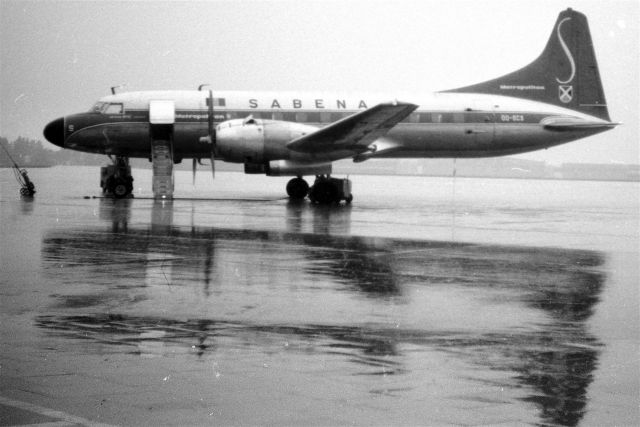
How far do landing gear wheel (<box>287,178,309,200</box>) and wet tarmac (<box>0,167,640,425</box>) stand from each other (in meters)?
16.6

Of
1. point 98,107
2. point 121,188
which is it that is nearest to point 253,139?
point 121,188

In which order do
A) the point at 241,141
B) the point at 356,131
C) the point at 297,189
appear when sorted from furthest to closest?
the point at 297,189, the point at 356,131, the point at 241,141

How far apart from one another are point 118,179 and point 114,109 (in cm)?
263

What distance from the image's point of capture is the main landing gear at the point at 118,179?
1359 inches

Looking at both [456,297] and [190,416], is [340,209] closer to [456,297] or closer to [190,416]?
[456,297]

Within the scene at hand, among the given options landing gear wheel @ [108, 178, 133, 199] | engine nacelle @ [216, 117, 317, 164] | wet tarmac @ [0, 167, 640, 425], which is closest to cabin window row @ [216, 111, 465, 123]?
engine nacelle @ [216, 117, 317, 164]

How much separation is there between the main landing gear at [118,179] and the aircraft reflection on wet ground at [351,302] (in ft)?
55.8

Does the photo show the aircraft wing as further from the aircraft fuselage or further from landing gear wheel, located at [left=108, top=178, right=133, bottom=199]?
landing gear wheel, located at [left=108, top=178, right=133, bottom=199]

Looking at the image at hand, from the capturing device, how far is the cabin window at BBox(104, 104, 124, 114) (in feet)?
111

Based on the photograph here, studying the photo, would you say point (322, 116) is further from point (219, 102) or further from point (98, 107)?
point (98, 107)

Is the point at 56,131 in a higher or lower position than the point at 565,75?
lower

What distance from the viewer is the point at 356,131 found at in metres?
31.2

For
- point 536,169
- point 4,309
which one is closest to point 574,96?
point 4,309

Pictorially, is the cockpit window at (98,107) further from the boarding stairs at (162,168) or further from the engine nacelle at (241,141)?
the engine nacelle at (241,141)
